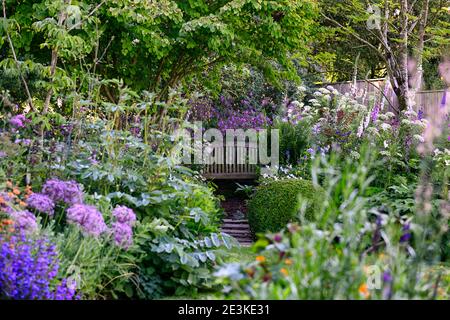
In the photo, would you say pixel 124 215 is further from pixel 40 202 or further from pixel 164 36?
pixel 164 36

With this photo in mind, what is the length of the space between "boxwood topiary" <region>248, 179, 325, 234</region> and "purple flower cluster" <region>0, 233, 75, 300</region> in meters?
3.47

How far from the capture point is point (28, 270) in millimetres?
3166

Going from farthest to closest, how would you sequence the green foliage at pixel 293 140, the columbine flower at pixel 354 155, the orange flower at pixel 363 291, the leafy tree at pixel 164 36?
the green foliage at pixel 293 140, the leafy tree at pixel 164 36, the columbine flower at pixel 354 155, the orange flower at pixel 363 291

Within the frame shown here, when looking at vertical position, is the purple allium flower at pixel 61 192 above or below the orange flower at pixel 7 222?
above

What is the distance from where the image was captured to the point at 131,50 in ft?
27.5

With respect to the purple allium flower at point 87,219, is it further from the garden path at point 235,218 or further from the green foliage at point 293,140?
the green foliage at point 293,140

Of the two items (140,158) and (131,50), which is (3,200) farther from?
(131,50)

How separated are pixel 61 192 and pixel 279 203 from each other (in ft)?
10.3

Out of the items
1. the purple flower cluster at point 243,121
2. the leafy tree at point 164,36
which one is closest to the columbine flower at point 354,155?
the leafy tree at point 164,36

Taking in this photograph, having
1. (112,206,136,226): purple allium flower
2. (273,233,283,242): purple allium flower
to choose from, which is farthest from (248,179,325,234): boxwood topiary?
(273,233,283,242): purple allium flower

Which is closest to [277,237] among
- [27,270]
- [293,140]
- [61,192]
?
[27,270]

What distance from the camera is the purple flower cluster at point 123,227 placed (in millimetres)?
3682

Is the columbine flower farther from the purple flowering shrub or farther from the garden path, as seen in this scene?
the purple flowering shrub
